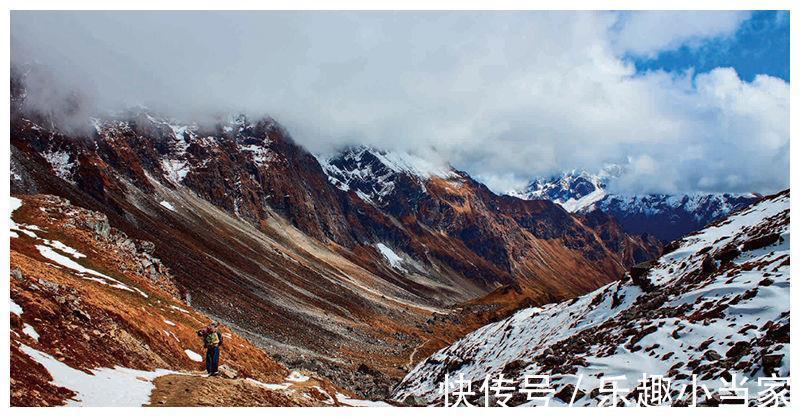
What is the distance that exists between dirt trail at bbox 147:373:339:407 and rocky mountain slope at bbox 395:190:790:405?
28.6 feet

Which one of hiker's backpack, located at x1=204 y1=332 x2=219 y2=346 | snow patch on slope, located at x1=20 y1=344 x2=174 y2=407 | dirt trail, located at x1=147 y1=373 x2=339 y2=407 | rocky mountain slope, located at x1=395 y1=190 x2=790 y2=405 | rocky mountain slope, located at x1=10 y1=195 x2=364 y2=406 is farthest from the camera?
hiker's backpack, located at x1=204 y1=332 x2=219 y2=346

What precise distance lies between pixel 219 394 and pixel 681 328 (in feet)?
66.5

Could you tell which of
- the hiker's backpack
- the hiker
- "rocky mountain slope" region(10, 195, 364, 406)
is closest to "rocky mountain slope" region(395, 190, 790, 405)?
"rocky mountain slope" region(10, 195, 364, 406)

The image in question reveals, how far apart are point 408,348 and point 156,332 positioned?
278 ft

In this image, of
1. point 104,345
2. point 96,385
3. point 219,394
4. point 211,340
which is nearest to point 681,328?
point 219,394

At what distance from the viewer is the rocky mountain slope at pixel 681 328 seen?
20.3 m

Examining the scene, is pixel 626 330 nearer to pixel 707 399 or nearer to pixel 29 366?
pixel 707 399

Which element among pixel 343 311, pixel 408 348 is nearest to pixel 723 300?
pixel 408 348

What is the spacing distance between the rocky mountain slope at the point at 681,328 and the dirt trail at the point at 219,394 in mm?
8716

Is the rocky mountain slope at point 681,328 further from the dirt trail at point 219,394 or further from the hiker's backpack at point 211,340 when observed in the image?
the hiker's backpack at point 211,340

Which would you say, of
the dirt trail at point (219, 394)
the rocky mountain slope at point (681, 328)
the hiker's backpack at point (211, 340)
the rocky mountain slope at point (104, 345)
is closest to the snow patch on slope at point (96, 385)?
the rocky mountain slope at point (104, 345)

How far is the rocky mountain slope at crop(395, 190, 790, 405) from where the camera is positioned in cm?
2031

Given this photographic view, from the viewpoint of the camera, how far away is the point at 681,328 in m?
24.4

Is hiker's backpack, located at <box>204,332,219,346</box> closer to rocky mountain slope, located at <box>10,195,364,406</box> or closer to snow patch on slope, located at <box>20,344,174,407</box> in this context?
rocky mountain slope, located at <box>10,195,364,406</box>
